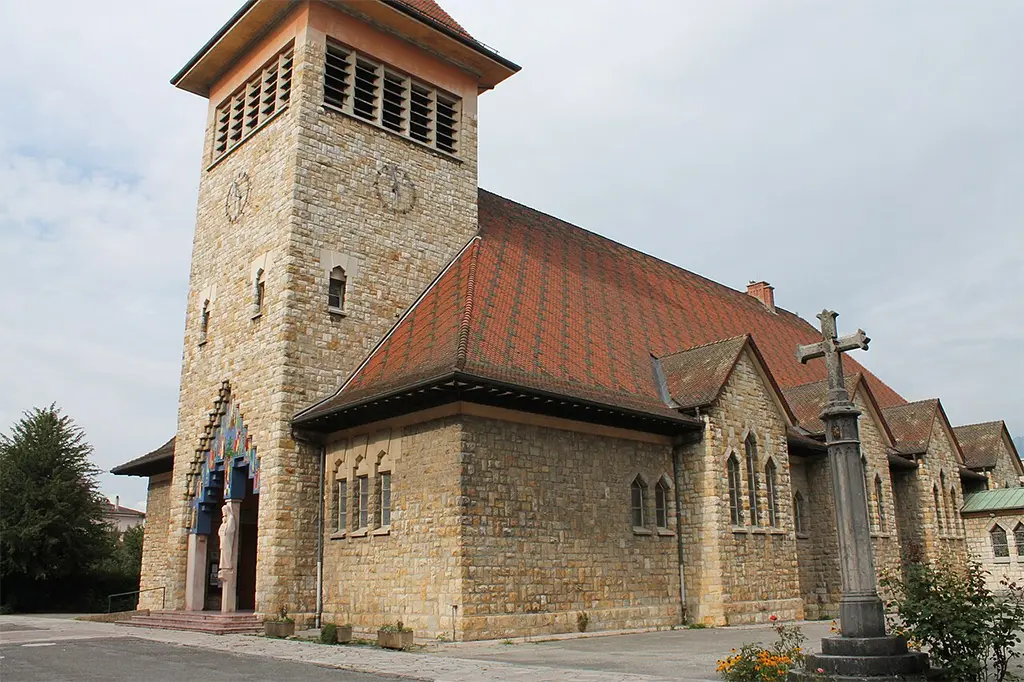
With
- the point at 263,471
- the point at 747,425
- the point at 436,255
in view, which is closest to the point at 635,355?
the point at 747,425

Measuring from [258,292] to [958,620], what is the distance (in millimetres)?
14506

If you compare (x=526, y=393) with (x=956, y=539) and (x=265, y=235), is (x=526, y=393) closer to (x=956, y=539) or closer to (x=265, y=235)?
(x=265, y=235)

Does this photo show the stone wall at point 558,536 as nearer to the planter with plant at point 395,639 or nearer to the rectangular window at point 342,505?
the planter with plant at point 395,639

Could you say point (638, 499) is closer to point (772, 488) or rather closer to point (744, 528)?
point (744, 528)

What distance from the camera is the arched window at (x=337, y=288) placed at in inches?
709

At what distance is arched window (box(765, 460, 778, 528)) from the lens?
1886 centimetres

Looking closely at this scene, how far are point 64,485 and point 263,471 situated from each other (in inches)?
546

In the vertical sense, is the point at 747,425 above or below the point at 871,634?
above

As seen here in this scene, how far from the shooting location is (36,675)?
31.2 feet

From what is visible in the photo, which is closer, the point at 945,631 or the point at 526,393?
the point at 945,631

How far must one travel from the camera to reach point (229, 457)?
18.0 m

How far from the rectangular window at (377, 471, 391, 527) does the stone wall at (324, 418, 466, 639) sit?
0.10 m

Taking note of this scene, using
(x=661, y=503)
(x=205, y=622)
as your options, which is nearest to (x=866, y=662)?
(x=661, y=503)

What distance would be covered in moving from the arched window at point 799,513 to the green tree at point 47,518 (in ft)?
70.4
